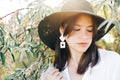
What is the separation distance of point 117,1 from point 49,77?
612 millimetres

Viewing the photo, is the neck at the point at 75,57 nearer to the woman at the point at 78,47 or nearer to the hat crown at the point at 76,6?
the woman at the point at 78,47

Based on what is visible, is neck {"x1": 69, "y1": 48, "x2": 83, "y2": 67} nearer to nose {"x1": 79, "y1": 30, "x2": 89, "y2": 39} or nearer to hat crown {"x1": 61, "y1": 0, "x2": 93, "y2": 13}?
nose {"x1": 79, "y1": 30, "x2": 89, "y2": 39}

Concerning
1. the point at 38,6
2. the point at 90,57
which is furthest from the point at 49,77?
the point at 38,6

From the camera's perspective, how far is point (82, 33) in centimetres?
246

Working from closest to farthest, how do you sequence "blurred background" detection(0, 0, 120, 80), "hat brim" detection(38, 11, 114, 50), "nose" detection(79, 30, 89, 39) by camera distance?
"nose" detection(79, 30, 89, 39) → "hat brim" detection(38, 11, 114, 50) → "blurred background" detection(0, 0, 120, 80)

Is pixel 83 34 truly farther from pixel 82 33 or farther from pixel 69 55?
pixel 69 55

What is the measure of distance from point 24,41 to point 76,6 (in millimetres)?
477

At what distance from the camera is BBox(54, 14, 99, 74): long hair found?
2.51 metres

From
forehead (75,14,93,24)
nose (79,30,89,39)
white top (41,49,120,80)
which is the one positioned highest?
forehead (75,14,93,24)

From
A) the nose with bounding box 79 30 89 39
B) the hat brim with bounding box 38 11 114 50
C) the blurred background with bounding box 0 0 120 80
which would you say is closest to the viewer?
the nose with bounding box 79 30 89 39

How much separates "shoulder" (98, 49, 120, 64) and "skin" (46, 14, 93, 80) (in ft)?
0.39

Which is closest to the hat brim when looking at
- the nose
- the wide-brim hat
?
the wide-brim hat

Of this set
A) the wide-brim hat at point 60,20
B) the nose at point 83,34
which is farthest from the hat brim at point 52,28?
the nose at point 83,34

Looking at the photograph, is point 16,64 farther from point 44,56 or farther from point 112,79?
point 112,79
